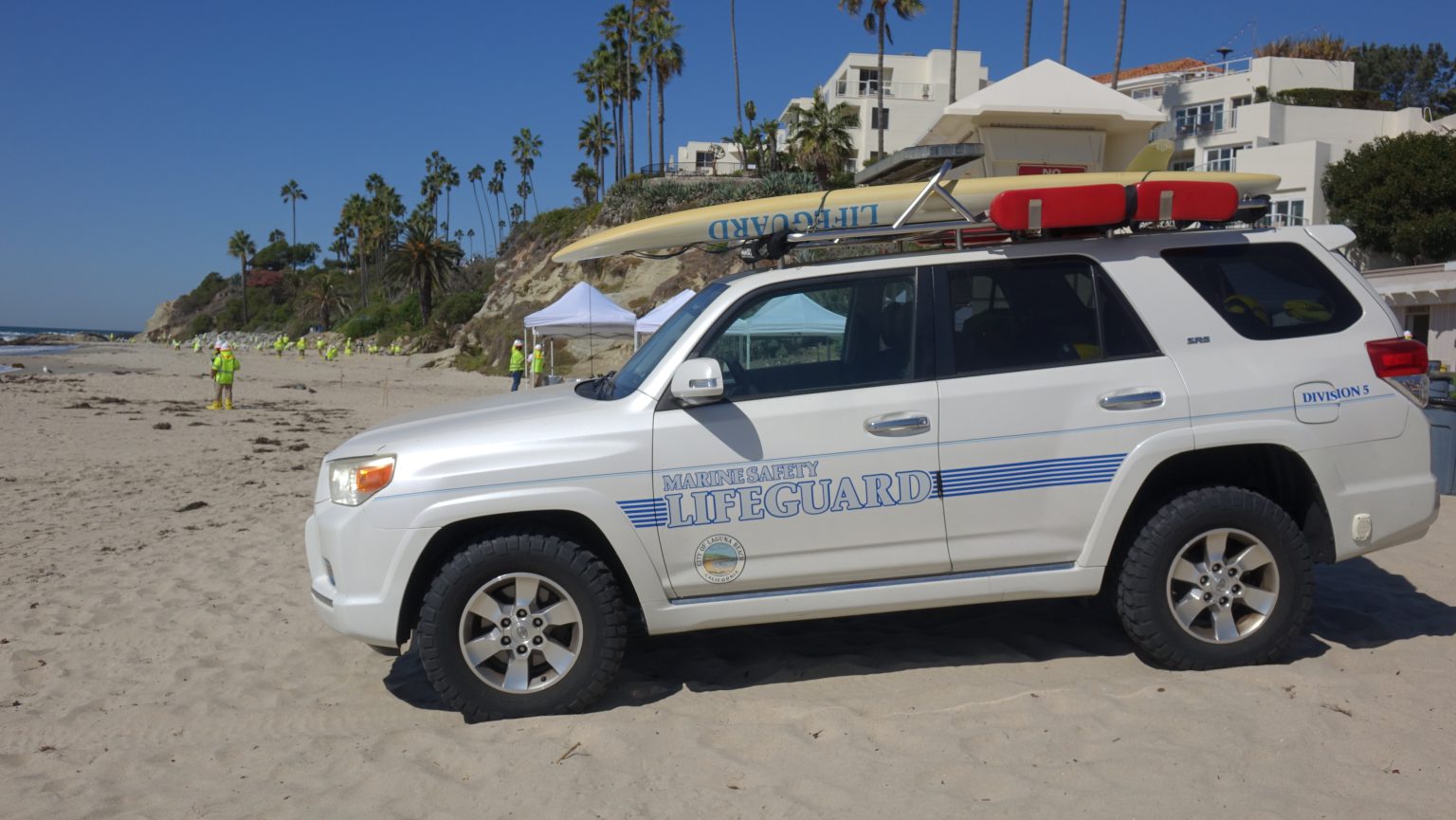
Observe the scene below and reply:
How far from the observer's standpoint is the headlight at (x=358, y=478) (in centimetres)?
437

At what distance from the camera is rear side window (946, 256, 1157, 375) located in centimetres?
464

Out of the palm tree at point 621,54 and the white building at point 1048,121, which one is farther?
the palm tree at point 621,54

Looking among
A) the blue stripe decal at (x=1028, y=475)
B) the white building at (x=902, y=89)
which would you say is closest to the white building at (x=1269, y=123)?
the white building at (x=902, y=89)

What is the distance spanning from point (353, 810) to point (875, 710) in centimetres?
207

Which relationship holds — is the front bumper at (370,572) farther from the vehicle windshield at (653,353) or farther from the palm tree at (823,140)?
the palm tree at (823,140)

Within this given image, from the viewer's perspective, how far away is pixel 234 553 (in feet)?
25.8

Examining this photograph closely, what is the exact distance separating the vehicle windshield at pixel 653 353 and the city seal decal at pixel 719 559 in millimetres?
784

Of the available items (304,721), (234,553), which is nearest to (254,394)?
(234,553)

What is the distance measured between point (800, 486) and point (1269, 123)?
1841 inches

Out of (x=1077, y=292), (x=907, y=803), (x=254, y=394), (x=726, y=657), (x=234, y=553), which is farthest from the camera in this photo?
(x=254, y=394)

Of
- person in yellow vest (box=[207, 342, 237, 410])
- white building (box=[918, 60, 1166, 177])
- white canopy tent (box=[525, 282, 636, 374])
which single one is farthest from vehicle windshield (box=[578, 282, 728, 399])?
white canopy tent (box=[525, 282, 636, 374])

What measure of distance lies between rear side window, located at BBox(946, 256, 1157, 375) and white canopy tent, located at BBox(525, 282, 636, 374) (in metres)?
22.7

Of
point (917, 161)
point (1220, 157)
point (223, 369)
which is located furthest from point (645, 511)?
point (1220, 157)

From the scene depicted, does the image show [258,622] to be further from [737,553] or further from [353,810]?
[737,553]
